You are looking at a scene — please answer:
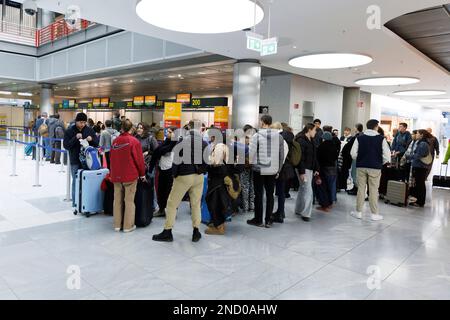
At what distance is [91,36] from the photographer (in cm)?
1385

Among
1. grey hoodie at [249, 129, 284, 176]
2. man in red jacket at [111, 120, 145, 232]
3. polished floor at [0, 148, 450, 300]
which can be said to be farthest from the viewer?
grey hoodie at [249, 129, 284, 176]

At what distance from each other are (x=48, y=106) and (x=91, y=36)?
21.7 ft

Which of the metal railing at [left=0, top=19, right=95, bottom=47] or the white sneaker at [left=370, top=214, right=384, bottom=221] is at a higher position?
the metal railing at [left=0, top=19, right=95, bottom=47]

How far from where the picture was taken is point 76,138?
17.3 ft

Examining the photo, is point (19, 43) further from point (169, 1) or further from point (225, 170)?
point (225, 170)

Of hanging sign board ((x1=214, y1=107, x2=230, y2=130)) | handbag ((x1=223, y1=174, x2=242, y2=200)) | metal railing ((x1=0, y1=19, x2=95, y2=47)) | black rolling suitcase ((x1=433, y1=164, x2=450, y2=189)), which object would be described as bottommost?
black rolling suitcase ((x1=433, y1=164, x2=450, y2=189))

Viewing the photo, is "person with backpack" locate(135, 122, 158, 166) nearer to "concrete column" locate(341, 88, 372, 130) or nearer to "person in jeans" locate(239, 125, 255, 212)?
"person in jeans" locate(239, 125, 255, 212)

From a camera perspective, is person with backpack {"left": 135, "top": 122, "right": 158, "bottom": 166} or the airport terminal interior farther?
person with backpack {"left": 135, "top": 122, "right": 158, "bottom": 166}

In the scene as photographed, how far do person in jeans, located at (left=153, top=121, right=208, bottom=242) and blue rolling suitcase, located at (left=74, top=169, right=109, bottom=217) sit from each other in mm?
1511

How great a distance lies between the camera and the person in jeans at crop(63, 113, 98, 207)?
17.3ft

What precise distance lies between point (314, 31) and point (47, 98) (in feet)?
55.9

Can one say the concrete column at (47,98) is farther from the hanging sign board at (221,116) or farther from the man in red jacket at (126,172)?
the man in red jacket at (126,172)

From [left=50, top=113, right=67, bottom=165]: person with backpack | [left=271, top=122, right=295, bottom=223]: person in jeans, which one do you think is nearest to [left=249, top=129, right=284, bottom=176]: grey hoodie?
[left=271, top=122, right=295, bottom=223]: person in jeans
